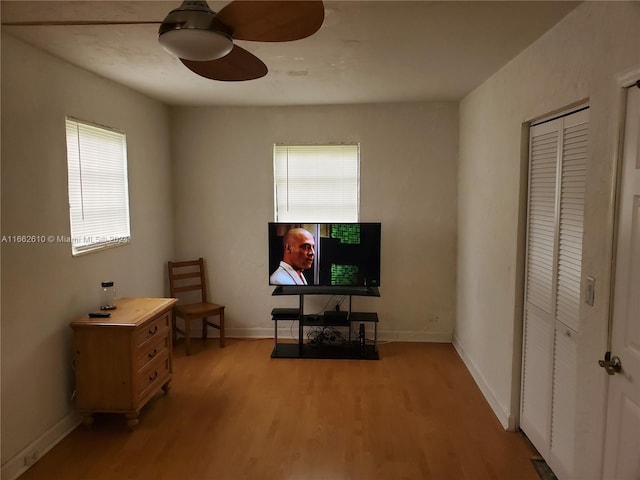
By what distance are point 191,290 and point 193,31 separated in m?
3.77

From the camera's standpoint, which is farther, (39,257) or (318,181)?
(318,181)

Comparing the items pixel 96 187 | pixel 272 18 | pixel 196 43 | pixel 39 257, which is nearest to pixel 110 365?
pixel 39 257

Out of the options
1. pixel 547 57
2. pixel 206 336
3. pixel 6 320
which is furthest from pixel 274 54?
pixel 206 336

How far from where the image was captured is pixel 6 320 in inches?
98.3

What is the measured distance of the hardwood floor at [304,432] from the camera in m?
2.61

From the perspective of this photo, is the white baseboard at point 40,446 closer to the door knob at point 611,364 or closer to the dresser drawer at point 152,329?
the dresser drawer at point 152,329

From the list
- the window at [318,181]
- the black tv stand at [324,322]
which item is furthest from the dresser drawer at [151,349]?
the window at [318,181]

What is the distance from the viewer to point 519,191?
2.82m

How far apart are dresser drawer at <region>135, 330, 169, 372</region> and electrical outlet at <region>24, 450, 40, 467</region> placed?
2.34 ft

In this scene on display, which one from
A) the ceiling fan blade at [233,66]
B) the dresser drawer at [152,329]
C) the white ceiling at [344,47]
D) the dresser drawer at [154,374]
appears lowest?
the dresser drawer at [154,374]

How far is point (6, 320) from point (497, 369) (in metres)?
3.24

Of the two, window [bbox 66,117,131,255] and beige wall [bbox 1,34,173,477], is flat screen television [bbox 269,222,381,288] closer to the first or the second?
window [bbox 66,117,131,255]

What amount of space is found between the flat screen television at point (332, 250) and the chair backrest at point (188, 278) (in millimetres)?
1005

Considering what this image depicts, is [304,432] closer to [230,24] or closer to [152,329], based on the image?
[152,329]
